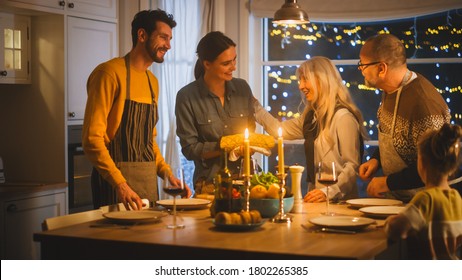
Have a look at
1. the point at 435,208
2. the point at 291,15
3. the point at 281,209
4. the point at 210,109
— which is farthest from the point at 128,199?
the point at 435,208

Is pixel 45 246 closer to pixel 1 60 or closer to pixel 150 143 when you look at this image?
pixel 150 143

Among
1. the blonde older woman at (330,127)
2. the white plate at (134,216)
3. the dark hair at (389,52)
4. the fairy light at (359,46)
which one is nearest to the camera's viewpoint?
the white plate at (134,216)

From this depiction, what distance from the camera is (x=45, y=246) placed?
268cm

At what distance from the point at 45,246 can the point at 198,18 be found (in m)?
3.35

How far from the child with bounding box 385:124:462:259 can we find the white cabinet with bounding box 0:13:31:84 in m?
2.84

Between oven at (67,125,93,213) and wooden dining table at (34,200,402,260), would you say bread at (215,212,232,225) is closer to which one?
wooden dining table at (34,200,402,260)

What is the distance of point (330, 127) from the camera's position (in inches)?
155

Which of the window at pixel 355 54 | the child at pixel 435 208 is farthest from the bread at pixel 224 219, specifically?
the window at pixel 355 54

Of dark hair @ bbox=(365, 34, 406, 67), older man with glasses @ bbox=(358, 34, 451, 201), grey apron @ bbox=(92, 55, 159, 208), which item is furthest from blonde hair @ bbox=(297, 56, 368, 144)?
grey apron @ bbox=(92, 55, 159, 208)

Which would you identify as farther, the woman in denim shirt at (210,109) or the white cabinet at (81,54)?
the white cabinet at (81,54)

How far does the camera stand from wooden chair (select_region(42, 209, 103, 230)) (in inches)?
116

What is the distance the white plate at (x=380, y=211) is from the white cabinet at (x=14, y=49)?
2.52 metres

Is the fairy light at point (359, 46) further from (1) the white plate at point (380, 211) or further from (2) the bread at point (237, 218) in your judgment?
(2) the bread at point (237, 218)

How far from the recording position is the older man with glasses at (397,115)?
11.4 ft
